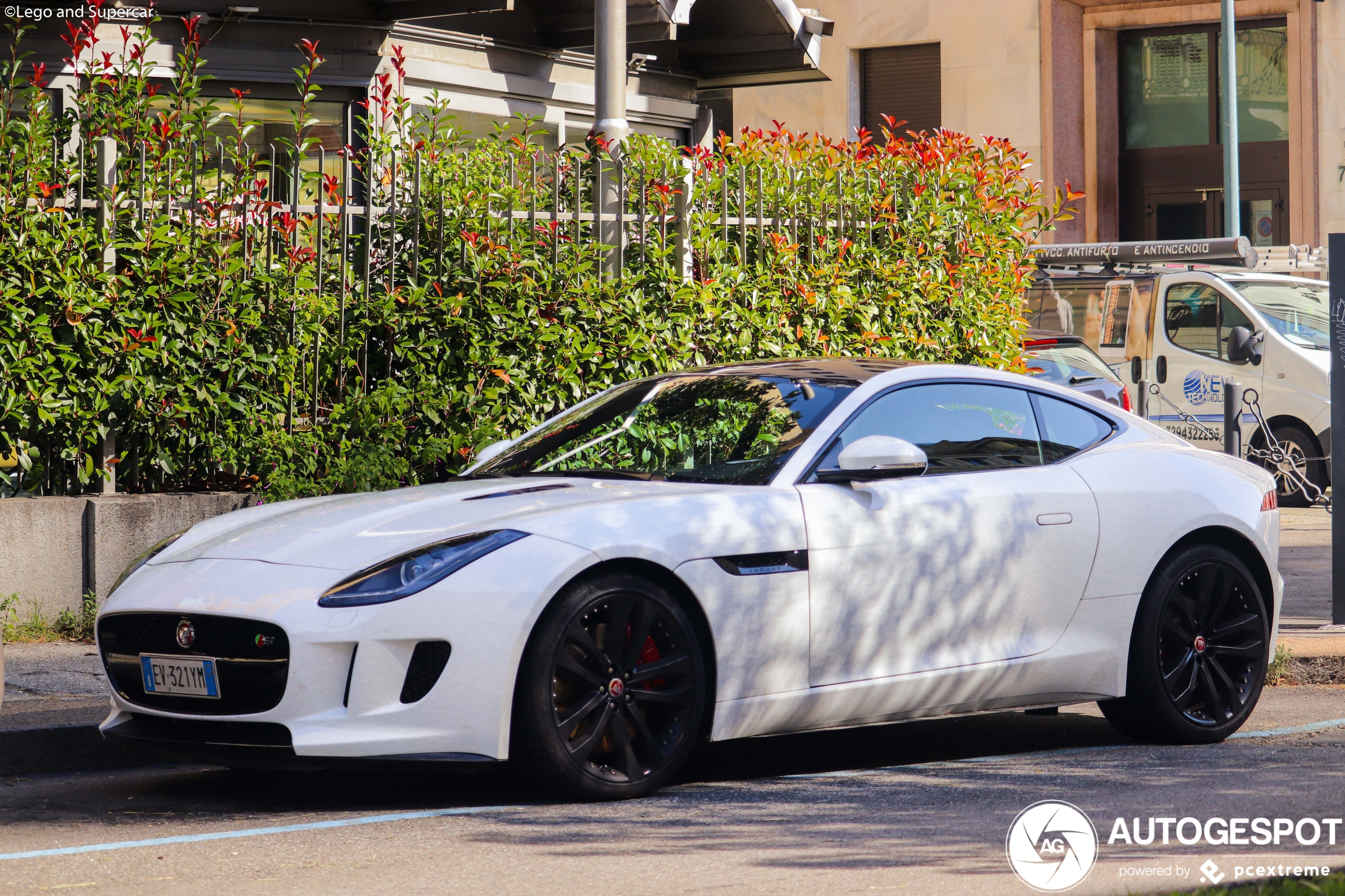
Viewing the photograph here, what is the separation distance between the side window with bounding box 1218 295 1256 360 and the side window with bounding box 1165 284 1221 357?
0.03 m

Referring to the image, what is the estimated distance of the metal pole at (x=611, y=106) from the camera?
9945 mm

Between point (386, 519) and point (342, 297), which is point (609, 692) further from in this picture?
point (342, 297)

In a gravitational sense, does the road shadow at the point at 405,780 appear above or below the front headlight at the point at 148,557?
below

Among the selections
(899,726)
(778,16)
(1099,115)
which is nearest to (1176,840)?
(899,726)

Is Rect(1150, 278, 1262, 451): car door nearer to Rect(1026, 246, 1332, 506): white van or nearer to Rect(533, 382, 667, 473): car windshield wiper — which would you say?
Rect(1026, 246, 1332, 506): white van

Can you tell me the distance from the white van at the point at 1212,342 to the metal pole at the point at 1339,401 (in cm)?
819

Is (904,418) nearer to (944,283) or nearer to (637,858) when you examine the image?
(637,858)

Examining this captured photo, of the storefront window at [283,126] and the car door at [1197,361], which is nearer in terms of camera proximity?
the storefront window at [283,126]

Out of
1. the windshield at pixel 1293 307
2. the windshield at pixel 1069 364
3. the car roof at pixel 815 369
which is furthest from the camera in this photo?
the windshield at pixel 1293 307

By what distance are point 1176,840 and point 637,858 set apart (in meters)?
1.56

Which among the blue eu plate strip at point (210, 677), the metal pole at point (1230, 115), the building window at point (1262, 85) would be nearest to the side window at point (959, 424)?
the blue eu plate strip at point (210, 677)

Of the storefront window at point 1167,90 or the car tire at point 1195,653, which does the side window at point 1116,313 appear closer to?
the car tire at point 1195,653

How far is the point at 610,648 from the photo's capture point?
5.43 m

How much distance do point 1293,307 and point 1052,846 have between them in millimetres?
14174
